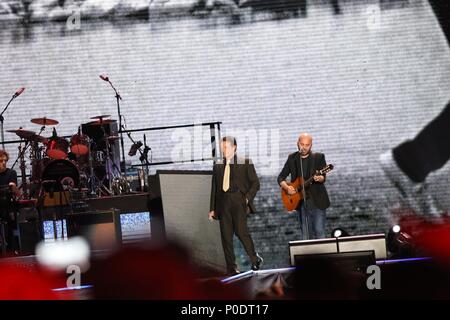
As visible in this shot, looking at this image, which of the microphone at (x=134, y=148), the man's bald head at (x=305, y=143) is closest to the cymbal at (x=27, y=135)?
the microphone at (x=134, y=148)

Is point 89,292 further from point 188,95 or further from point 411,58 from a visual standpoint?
point 411,58

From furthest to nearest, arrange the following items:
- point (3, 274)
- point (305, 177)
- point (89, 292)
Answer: point (305, 177) < point (3, 274) < point (89, 292)

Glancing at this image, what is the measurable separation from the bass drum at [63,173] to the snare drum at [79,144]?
0.42 metres

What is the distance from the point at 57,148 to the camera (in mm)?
9492

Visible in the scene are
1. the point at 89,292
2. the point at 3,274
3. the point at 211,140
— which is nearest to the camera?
the point at 89,292

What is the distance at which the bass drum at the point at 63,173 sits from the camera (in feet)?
29.9

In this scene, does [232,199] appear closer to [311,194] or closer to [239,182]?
[239,182]

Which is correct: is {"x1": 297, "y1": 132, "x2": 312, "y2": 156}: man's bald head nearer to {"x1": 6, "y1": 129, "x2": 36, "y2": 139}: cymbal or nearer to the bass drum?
the bass drum

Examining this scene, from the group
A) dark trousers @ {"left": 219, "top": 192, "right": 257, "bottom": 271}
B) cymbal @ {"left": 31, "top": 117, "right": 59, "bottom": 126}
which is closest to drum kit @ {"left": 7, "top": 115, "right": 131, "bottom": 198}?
cymbal @ {"left": 31, "top": 117, "right": 59, "bottom": 126}

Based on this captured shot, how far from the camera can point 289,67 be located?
1023cm

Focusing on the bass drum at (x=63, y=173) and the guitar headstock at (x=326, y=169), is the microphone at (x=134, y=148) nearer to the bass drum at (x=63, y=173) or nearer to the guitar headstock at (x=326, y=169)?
the bass drum at (x=63, y=173)

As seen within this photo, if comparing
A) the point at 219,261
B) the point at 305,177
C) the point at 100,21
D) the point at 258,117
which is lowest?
the point at 219,261

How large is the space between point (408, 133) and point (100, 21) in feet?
13.7
